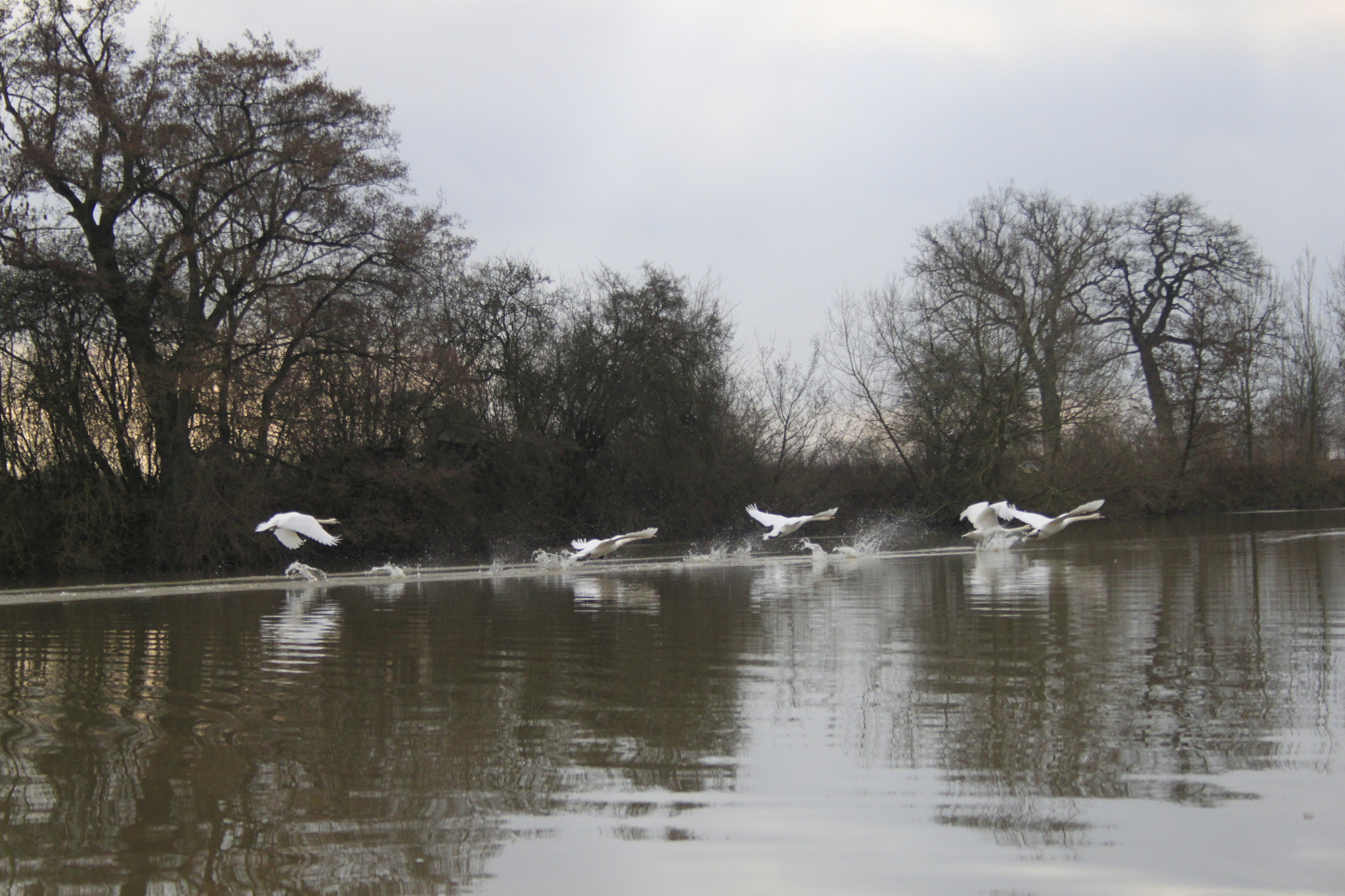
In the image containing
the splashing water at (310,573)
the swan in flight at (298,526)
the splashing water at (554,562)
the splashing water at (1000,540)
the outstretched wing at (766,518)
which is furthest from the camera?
the outstretched wing at (766,518)

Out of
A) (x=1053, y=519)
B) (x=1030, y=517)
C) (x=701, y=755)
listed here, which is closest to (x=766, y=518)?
(x=1030, y=517)

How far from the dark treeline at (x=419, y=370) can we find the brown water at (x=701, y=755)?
14824mm

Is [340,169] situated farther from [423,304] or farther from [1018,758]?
[1018,758]

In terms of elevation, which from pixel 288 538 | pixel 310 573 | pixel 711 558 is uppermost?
pixel 288 538

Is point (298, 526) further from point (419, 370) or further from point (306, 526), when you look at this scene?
point (419, 370)

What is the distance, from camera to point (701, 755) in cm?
598

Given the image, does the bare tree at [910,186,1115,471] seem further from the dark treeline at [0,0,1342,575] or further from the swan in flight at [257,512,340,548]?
the swan in flight at [257,512,340,548]

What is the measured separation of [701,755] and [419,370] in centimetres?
2419

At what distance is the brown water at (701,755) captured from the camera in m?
4.42

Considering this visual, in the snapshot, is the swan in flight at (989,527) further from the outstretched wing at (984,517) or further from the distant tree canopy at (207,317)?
the distant tree canopy at (207,317)

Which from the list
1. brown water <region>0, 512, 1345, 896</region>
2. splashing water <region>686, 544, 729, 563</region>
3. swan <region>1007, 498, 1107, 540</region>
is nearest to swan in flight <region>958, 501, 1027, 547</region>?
swan <region>1007, 498, 1107, 540</region>

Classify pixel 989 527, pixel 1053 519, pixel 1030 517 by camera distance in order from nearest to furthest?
pixel 1053 519 < pixel 1030 517 < pixel 989 527

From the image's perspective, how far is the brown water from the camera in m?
4.42

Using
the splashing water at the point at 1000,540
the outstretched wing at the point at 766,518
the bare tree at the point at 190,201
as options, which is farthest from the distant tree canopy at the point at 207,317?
the splashing water at the point at 1000,540
